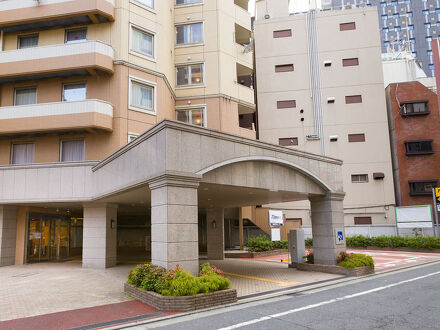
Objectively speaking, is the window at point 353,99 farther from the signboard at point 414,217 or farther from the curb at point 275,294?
the curb at point 275,294

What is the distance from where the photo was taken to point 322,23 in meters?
37.4

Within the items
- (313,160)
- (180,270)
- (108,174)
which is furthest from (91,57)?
(180,270)

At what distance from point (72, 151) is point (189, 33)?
1335 cm

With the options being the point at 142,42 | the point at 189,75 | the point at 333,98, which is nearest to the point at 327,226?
the point at 189,75

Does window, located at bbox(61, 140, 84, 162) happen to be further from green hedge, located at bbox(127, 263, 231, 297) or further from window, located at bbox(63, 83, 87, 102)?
green hedge, located at bbox(127, 263, 231, 297)

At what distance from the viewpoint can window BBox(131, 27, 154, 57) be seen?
24.0m

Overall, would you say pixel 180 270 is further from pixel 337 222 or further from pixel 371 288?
pixel 337 222

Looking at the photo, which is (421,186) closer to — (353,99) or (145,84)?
→ (353,99)

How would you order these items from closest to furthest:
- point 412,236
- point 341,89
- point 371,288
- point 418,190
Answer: point 371,288
point 412,236
point 418,190
point 341,89

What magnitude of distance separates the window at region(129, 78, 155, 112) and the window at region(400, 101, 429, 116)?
2506cm

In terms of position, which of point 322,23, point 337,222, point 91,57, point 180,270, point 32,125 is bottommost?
→ point 180,270

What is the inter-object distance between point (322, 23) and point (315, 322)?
115ft

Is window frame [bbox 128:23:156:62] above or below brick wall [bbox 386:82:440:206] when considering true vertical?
above

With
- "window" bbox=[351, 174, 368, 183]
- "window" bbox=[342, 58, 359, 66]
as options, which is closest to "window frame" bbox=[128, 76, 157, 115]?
"window" bbox=[351, 174, 368, 183]
